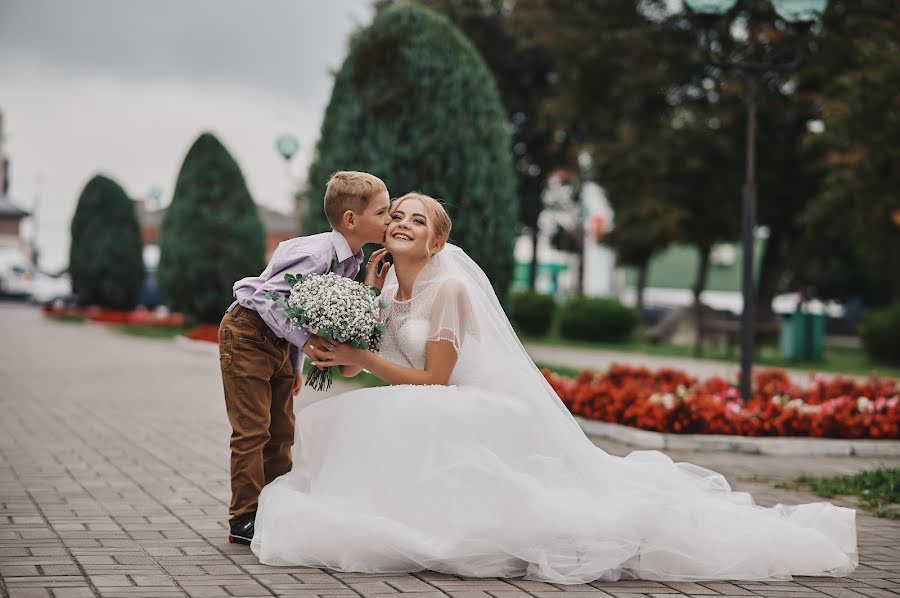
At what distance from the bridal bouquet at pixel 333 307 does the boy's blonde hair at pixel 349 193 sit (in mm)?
311

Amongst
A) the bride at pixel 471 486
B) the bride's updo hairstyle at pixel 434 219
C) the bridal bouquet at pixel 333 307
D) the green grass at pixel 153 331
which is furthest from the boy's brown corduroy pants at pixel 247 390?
the green grass at pixel 153 331

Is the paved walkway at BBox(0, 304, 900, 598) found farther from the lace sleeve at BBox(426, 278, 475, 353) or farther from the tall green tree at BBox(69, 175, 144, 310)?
the tall green tree at BBox(69, 175, 144, 310)

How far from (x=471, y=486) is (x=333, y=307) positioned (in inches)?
38.2

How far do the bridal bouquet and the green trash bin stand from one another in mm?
17988

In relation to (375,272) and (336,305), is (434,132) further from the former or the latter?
(336,305)

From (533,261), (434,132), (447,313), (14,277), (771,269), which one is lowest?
(447,313)

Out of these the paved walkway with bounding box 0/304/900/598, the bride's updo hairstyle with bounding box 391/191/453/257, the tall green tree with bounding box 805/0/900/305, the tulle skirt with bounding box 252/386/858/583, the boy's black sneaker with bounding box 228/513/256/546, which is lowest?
the paved walkway with bounding box 0/304/900/598

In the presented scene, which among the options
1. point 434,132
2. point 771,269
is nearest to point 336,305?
point 434,132

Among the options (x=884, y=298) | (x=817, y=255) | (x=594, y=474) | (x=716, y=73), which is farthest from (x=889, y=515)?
(x=884, y=298)

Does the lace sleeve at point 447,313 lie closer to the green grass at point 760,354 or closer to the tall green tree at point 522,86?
the green grass at point 760,354

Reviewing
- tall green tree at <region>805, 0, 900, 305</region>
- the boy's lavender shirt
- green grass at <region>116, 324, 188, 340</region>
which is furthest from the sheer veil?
green grass at <region>116, 324, 188, 340</region>

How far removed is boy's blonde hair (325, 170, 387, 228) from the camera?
203 inches

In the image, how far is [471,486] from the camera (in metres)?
4.93

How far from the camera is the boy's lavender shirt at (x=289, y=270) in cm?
511
